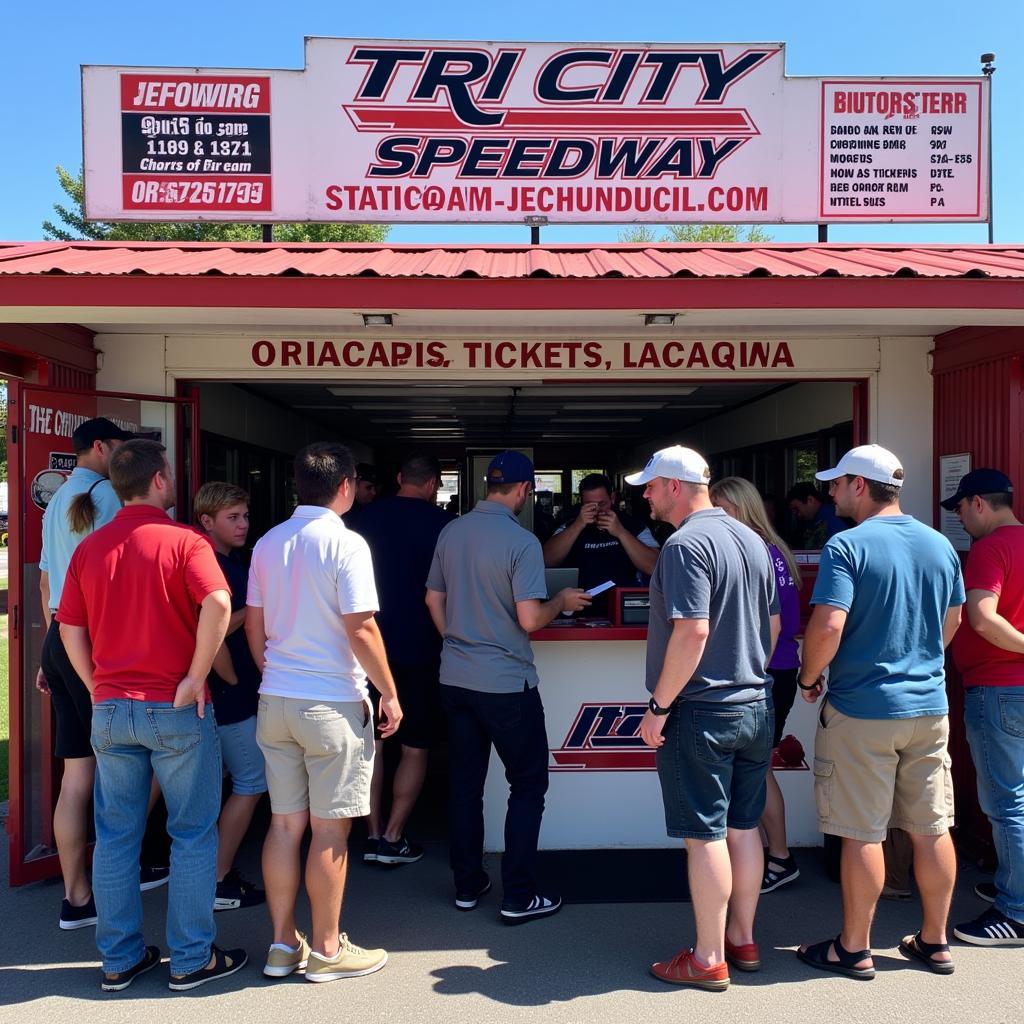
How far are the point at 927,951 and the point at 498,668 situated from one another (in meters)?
1.86

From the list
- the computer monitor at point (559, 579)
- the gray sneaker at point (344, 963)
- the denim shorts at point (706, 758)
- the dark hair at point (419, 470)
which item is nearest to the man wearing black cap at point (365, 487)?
the dark hair at point (419, 470)

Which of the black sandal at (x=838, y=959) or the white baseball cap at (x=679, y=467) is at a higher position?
the white baseball cap at (x=679, y=467)

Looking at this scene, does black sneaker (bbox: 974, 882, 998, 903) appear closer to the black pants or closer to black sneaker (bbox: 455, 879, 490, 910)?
the black pants

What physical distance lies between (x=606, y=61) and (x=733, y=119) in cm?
91

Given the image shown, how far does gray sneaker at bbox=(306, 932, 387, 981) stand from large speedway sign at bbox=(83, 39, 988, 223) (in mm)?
4320

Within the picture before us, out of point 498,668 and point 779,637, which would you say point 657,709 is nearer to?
point 498,668

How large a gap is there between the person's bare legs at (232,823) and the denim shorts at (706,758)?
180 centimetres

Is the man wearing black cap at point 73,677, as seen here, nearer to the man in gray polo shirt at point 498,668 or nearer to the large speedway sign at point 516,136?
the man in gray polo shirt at point 498,668

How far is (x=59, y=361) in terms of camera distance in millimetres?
4465

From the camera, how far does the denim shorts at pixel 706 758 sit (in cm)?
297

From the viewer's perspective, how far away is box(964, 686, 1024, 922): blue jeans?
3418 mm

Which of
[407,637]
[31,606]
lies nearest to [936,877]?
[407,637]

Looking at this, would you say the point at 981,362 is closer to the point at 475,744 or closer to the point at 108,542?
the point at 475,744

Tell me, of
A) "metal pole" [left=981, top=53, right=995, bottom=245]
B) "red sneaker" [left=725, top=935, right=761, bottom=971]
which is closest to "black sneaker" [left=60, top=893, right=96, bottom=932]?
"red sneaker" [left=725, top=935, right=761, bottom=971]
